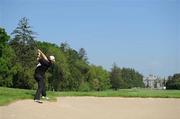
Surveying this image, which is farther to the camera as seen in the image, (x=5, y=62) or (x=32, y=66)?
(x=32, y=66)

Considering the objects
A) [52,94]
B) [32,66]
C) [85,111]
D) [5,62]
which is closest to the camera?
[85,111]

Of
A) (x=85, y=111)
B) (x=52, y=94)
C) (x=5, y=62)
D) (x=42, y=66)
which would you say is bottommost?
(x=85, y=111)

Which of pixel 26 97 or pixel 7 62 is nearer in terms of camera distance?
pixel 26 97

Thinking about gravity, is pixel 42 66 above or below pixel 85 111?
above

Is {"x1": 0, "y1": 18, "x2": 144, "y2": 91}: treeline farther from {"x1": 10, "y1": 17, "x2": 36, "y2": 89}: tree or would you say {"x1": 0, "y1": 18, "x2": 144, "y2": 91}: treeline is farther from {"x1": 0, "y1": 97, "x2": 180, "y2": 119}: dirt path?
{"x1": 0, "y1": 97, "x2": 180, "y2": 119}: dirt path

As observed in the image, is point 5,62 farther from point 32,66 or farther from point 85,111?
point 85,111

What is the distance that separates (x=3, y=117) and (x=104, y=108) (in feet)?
13.8

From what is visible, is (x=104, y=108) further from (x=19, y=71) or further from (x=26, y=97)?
(x=19, y=71)

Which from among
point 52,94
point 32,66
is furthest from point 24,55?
point 52,94

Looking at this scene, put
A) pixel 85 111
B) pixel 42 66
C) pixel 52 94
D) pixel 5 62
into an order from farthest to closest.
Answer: pixel 5 62, pixel 52 94, pixel 42 66, pixel 85 111

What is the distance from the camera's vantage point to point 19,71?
77125 mm

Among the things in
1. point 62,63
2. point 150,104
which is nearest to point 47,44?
point 62,63

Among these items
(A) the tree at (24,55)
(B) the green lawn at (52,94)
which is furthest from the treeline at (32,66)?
(B) the green lawn at (52,94)

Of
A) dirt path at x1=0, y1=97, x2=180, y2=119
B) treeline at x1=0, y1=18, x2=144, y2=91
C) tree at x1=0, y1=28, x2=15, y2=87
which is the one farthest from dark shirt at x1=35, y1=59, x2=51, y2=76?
tree at x1=0, y1=28, x2=15, y2=87
